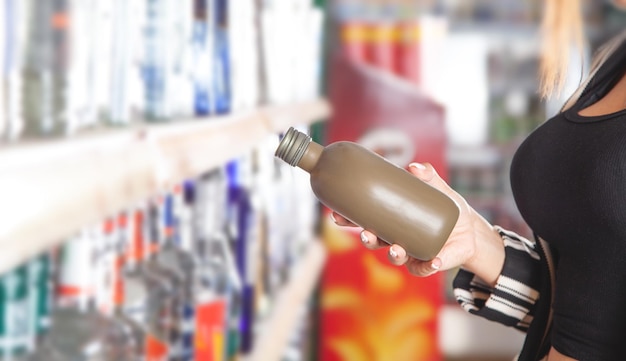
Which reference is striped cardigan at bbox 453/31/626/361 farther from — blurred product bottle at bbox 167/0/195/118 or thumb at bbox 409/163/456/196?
blurred product bottle at bbox 167/0/195/118

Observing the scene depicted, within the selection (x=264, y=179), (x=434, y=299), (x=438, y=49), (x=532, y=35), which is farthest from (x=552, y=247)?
(x=532, y=35)

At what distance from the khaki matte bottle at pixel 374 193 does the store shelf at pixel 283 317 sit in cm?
86

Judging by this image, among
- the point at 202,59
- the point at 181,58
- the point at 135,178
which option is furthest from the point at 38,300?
the point at 202,59

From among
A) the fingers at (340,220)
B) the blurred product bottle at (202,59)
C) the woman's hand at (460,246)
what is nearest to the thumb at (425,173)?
the woman's hand at (460,246)

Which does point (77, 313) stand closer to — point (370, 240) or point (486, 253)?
point (370, 240)

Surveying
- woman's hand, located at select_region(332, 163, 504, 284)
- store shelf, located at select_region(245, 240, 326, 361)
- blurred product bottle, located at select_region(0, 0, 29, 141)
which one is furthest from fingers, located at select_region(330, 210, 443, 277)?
store shelf, located at select_region(245, 240, 326, 361)

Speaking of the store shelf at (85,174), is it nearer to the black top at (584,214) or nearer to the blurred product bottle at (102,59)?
the blurred product bottle at (102,59)

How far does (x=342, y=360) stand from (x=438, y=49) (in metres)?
1.41

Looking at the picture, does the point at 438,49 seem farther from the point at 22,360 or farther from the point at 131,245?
the point at 22,360

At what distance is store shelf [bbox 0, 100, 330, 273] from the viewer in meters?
0.58

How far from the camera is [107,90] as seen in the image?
3.06ft

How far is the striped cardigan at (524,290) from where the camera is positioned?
4.12 feet

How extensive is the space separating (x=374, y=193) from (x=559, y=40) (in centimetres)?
72

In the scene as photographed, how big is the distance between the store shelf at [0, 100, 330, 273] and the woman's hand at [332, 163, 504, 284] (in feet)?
0.72
